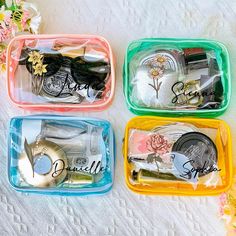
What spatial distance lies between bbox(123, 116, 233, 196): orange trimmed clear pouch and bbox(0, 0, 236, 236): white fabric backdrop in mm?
37

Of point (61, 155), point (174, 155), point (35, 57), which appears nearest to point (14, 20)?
point (35, 57)

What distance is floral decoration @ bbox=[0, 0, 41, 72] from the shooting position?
3.55ft

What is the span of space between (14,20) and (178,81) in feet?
1.19

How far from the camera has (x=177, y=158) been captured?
1074 mm

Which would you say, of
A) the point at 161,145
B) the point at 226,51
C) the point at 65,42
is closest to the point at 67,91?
the point at 65,42

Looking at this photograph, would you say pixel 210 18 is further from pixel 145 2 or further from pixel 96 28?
pixel 96 28

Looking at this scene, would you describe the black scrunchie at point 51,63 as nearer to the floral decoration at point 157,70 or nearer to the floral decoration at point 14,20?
the floral decoration at point 14,20

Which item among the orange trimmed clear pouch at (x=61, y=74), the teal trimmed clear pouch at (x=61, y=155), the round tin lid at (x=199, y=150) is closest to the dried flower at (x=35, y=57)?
the orange trimmed clear pouch at (x=61, y=74)

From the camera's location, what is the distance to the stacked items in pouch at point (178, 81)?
109cm

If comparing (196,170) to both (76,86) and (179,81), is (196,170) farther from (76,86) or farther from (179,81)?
(76,86)

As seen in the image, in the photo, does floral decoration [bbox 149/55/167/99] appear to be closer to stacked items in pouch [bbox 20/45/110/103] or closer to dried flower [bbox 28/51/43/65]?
stacked items in pouch [bbox 20/45/110/103]

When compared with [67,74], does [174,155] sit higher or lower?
lower

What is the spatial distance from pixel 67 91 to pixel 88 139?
111 millimetres

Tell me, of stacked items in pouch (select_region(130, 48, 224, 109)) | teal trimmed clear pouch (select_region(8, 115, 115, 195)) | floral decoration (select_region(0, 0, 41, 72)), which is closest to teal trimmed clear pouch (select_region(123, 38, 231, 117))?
stacked items in pouch (select_region(130, 48, 224, 109))
